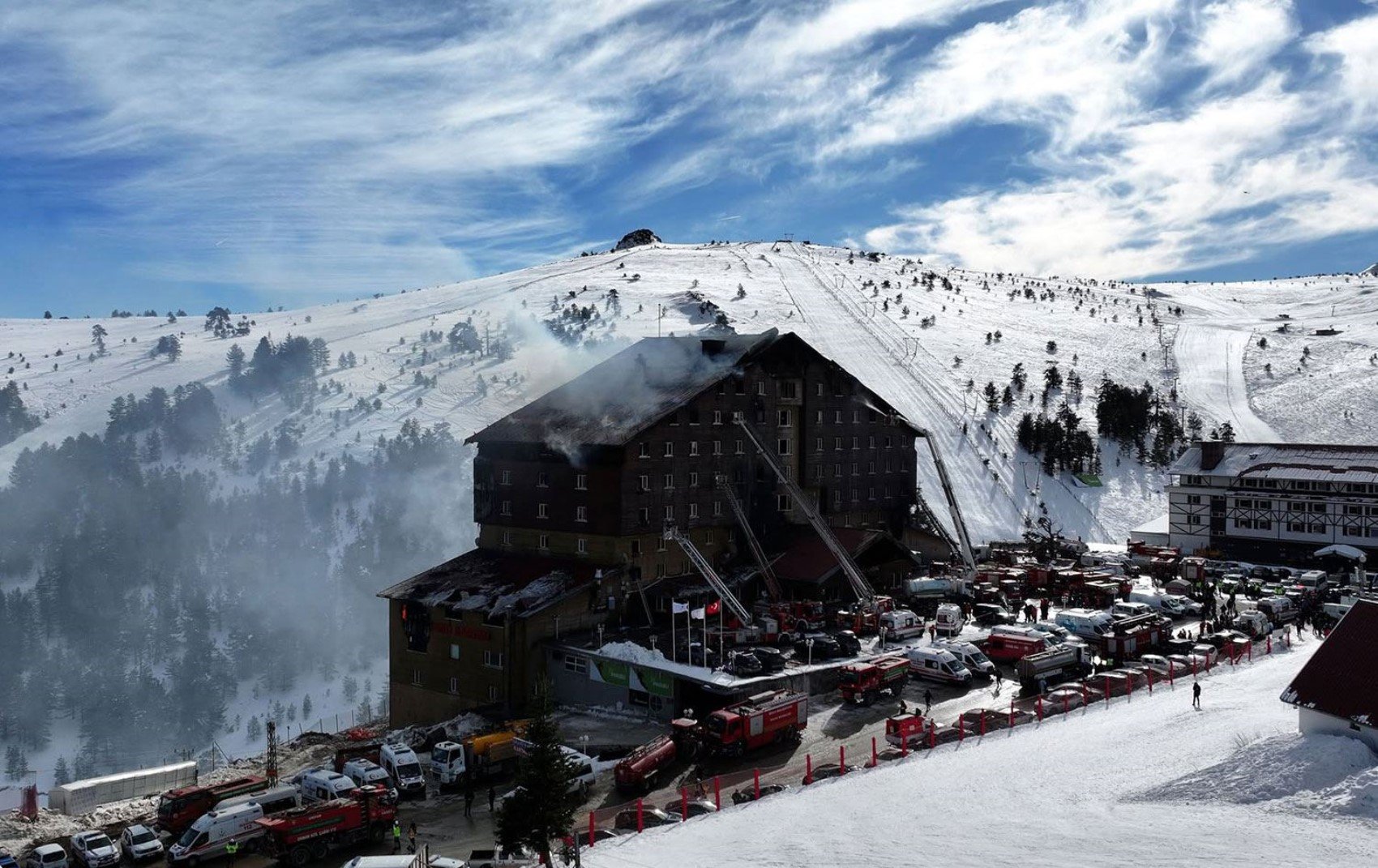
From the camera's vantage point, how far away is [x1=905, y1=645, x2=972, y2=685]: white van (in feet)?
139

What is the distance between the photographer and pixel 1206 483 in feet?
262

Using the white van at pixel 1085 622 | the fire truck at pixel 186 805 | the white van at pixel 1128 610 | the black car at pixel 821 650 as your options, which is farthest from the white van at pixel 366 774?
the white van at pixel 1128 610

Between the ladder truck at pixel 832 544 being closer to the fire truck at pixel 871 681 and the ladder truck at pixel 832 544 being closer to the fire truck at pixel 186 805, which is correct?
the fire truck at pixel 871 681

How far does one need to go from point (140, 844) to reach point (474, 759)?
10359 millimetres

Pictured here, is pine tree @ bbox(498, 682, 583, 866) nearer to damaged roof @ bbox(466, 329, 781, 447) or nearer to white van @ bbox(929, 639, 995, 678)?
white van @ bbox(929, 639, 995, 678)

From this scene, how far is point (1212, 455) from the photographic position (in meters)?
80.1

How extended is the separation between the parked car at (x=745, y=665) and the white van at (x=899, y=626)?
9208 mm

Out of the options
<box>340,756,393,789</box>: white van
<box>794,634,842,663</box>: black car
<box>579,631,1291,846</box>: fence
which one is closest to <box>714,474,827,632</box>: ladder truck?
<box>794,634,842,663</box>: black car

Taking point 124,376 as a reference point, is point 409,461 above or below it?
below

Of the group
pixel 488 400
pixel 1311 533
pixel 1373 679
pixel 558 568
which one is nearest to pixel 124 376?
pixel 488 400

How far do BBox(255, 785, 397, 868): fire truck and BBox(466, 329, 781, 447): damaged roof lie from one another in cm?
2493

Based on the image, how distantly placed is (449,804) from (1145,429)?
4172 inches

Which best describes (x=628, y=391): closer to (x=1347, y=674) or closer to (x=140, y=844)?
(x=140, y=844)

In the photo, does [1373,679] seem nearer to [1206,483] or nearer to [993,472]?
[1206,483]
